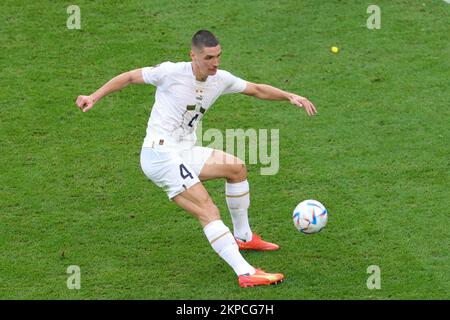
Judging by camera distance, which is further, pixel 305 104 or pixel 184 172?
pixel 305 104

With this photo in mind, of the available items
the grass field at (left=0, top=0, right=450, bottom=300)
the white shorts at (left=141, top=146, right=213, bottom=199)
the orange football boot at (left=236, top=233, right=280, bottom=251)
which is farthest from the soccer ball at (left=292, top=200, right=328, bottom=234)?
the white shorts at (left=141, top=146, right=213, bottom=199)

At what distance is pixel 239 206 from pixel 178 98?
4.44 feet

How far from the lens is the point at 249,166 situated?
1338 centimetres

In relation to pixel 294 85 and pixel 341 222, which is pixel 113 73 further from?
pixel 341 222

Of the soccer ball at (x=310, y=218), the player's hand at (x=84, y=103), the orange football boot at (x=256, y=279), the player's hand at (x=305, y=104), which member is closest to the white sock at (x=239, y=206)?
the soccer ball at (x=310, y=218)

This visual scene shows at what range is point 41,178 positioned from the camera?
13.1m

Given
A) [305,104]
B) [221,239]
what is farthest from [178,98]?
[221,239]

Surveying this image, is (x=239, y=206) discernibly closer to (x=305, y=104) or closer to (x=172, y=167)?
(x=172, y=167)

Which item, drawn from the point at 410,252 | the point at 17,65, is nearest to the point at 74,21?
the point at 17,65

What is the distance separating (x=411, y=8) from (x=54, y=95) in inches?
228

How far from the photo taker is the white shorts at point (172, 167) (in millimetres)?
10891

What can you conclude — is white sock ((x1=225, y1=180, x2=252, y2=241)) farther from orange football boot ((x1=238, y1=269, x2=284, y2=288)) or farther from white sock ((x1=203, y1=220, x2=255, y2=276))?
orange football boot ((x1=238, y1=269, x2=284, y2=288))

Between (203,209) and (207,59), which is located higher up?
(207,59)

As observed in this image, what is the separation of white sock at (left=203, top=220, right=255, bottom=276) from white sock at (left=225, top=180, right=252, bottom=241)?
0.71 m
